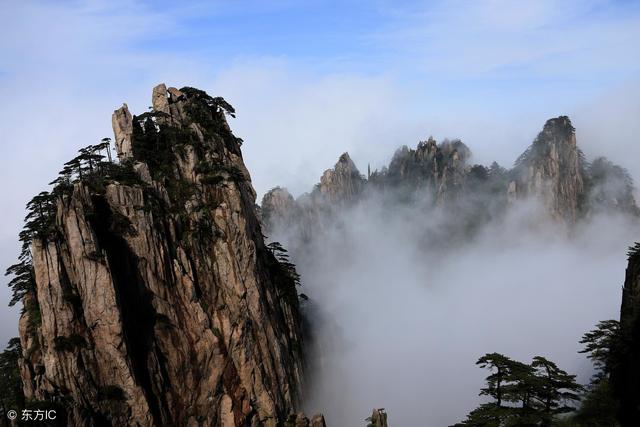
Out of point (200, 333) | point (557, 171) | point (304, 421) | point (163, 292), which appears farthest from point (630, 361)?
point (557, 171)

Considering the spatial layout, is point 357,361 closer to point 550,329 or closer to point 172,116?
point 550,329

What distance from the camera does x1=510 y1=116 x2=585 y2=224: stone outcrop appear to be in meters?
185

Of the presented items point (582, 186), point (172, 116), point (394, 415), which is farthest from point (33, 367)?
point (582, 186)

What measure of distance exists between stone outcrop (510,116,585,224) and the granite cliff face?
4368 inches

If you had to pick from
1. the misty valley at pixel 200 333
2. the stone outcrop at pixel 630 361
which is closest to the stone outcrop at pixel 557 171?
the misty valley at pixel 200 333

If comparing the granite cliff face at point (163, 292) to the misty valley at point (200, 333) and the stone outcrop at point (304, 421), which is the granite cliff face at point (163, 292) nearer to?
the misty valley at point (200, 333)

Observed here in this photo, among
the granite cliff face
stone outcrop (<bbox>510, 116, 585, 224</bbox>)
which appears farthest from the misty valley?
stone outcrop (<bbox>510, 116, 585, 224</bbox>)

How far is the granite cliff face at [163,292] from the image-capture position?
238 ft

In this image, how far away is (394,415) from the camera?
124562mm

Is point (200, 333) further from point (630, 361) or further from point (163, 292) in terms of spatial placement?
point (630, 361)

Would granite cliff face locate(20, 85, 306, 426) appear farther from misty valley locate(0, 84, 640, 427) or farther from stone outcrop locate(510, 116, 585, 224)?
stone outcrop locate(510, 116, 585, 224)

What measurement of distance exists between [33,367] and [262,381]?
29.8m

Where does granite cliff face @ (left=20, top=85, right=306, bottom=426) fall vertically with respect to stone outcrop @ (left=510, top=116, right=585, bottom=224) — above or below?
below

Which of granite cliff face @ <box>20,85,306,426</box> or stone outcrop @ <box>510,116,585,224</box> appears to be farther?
stone outcrop @ <box>510,116,585,224</box>
